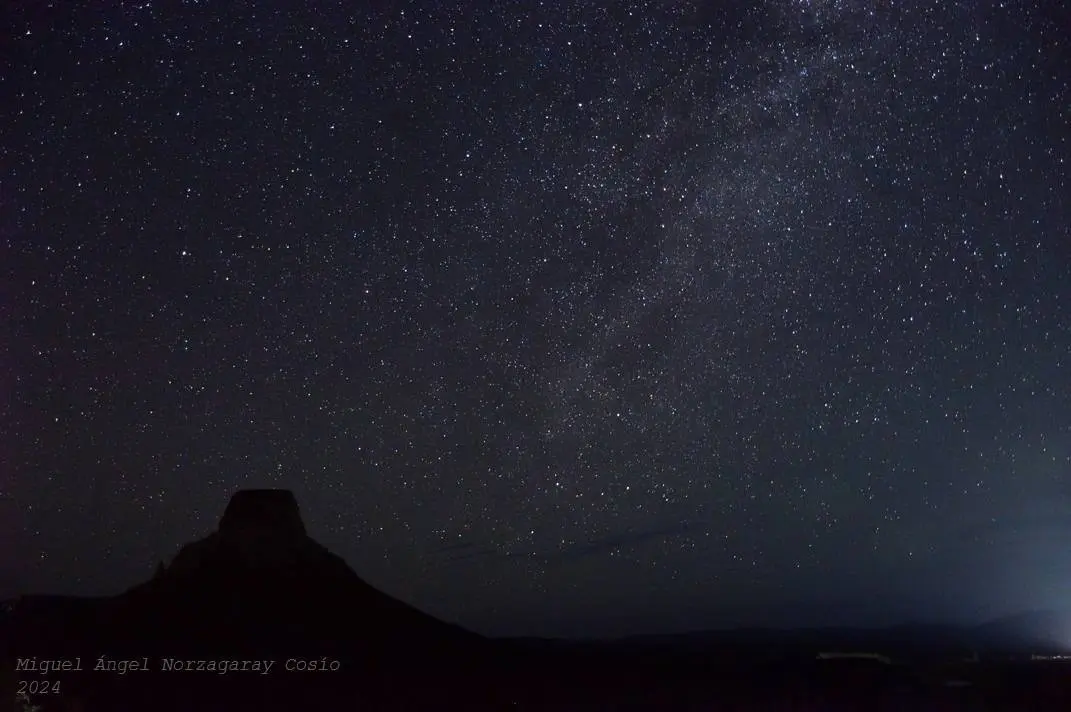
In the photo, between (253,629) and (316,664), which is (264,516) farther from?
(316,664)

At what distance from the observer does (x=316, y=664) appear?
62.8 m

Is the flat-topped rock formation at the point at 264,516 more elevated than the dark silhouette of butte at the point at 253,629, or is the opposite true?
the flat-topped rock formation at the point at 264,516

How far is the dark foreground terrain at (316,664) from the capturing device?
4069cm

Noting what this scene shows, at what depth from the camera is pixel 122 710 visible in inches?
1497

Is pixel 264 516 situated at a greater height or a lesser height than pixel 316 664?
greater

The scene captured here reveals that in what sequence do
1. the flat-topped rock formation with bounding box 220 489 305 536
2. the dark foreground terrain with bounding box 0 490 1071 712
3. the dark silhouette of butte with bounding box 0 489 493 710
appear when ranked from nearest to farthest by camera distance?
1. the dark foreground terrain with bounding box 0 490 1071 712
2. the dark silhouette of butte with bounding box 0 489 493 710
3. the flat-topped rock formation with bounding box 220 489 305 536

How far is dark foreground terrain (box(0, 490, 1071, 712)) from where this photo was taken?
40.7 m

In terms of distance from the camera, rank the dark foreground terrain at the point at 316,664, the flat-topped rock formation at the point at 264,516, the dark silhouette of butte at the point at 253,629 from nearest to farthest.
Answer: the dark foreground terrain at the point at 316,664, the dark silhouette of butte at the point at 253,629, the flat-topped rock formation at the point at 264,516

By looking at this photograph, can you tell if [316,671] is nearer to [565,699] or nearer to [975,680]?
[565,699]

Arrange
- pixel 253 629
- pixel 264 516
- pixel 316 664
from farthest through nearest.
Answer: pixel 264 516
pixel 253 629
pixel 316 664

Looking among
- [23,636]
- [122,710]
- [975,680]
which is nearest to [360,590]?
[23,636]

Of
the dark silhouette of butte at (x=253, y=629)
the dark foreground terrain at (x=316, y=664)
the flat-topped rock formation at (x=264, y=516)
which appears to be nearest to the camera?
the dark foreground terrain at (x=316, y=664)

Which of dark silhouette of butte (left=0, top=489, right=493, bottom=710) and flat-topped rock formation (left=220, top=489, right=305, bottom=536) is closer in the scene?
dark silhouette of butte (left=0, top=489, right=493, bottom=710)

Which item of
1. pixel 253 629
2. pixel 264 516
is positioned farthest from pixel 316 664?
pixel 264 516
